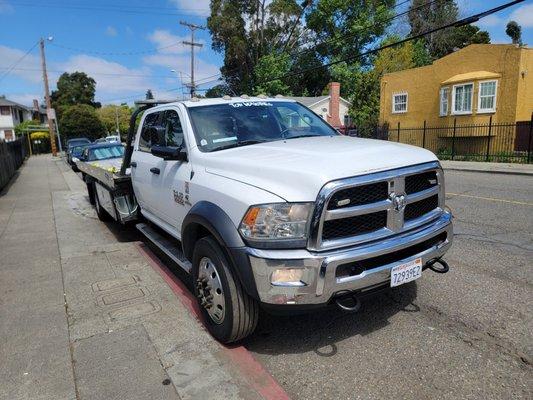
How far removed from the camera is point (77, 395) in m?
2.98

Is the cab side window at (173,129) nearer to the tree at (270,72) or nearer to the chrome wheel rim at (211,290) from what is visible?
the chrome wheel rim at (211,290)

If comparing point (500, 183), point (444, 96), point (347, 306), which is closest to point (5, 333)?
point (347, 306)

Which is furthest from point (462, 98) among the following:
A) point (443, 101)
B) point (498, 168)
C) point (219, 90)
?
point (219, 90)

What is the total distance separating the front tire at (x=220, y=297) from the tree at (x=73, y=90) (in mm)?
84973

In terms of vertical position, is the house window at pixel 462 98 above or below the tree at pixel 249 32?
below

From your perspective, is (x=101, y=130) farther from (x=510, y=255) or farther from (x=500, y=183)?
(x=510, y=255)

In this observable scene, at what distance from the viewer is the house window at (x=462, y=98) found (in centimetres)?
2231

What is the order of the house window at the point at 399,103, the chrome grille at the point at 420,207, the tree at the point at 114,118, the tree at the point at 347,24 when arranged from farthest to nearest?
the tree at the point at 114,118, the tree at the point at 347,24, the house window at the point at 399,103, the chrome grille at the point at 420,207

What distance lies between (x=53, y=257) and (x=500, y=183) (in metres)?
11.5

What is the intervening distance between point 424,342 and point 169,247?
2.86 meters

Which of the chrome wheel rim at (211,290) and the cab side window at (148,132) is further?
the cab side window at (148,132)

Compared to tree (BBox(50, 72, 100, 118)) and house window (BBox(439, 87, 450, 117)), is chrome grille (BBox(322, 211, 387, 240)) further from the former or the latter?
tree (BBox(50, 72, 100, 118))

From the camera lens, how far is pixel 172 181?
4.50 m

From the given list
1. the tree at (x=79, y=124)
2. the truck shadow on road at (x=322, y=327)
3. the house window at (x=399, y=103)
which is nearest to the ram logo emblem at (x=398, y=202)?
the truck shadow on road at (x=322, y=327)
